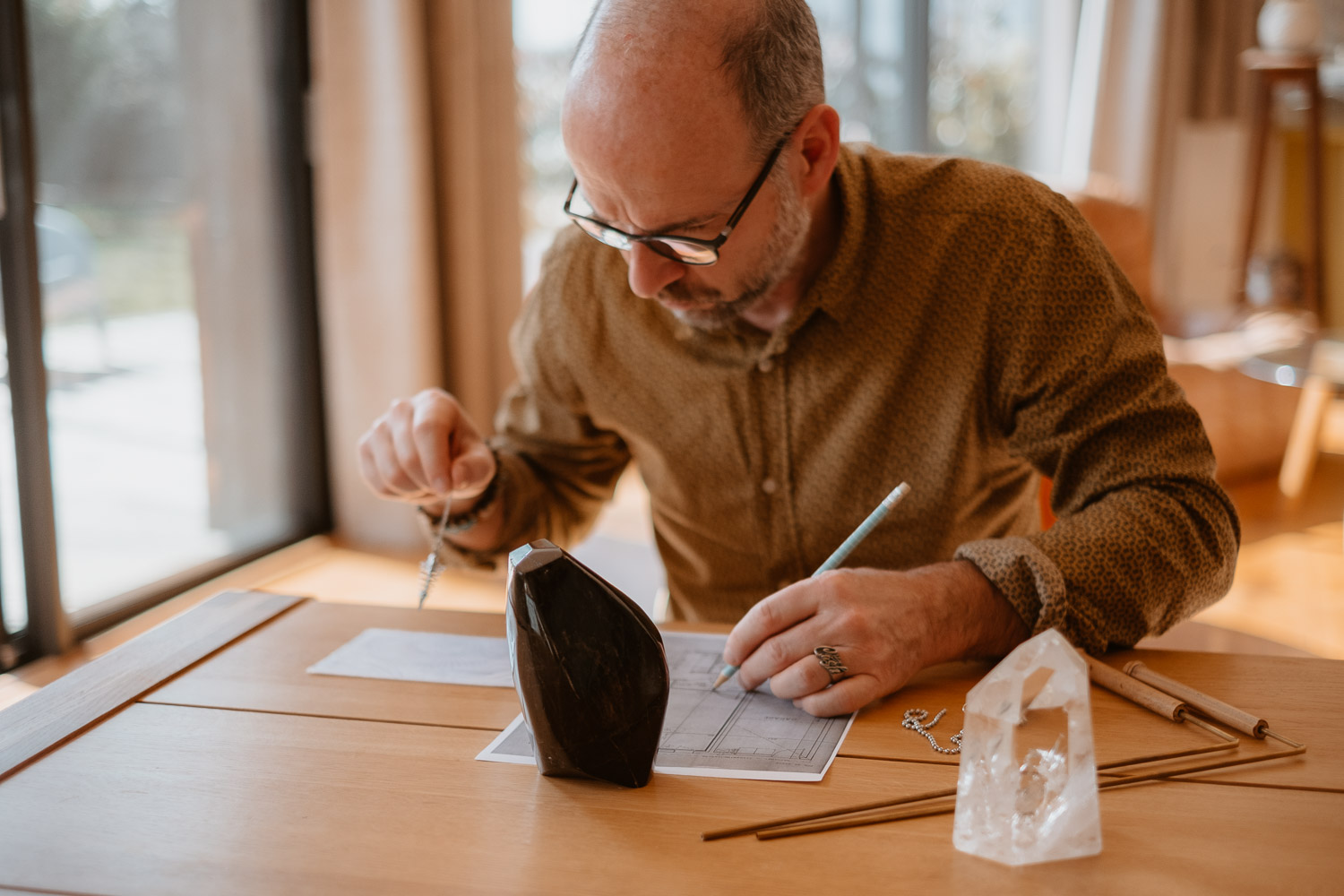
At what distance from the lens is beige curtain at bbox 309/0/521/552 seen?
300 cm

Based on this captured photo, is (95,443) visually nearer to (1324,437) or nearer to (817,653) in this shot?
(817,653)

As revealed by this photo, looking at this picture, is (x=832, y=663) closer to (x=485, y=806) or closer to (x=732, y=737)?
(x=732, y=737)

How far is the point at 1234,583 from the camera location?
2.45m

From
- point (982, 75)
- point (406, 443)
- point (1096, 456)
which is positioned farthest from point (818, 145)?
point (982, 75)

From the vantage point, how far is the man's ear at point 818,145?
3.77ft

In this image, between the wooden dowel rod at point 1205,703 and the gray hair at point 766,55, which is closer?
the wooden dowel rod at point 1205,703

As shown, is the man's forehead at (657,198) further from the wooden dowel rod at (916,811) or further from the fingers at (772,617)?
the wooden dowel rod at (916,811)

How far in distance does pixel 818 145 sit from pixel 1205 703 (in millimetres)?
671

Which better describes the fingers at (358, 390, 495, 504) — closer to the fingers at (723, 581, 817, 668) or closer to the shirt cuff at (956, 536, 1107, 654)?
the fingers at (723, 581, 817, 668)

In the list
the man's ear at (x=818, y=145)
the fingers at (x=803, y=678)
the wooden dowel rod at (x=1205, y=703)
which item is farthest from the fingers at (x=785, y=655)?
the man's ear at (x=818, y=145)

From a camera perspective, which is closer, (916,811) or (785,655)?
(916,811)

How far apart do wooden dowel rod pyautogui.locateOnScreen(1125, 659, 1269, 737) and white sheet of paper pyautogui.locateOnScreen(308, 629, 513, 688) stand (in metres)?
0.50

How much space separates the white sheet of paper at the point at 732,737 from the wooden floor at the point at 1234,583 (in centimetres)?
141

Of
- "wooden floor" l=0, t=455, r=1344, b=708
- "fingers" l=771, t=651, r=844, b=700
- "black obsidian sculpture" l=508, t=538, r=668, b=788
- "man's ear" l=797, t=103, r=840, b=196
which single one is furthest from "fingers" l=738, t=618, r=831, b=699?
"wooden floor" l=0, t=455, r=1344, b=708
